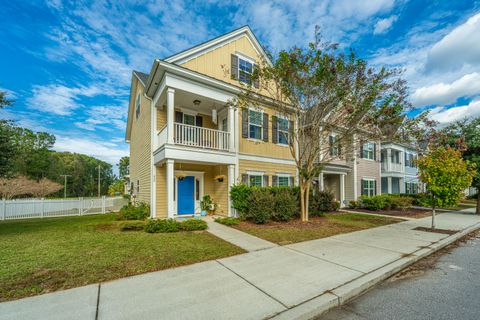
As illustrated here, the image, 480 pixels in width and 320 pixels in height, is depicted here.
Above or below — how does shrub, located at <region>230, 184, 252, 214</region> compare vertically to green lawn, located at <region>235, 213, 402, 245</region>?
above

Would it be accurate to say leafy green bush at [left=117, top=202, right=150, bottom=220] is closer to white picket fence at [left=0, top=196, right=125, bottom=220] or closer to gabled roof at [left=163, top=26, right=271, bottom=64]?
white picket fence at [left=0, top=196, right=125, bottom=220]

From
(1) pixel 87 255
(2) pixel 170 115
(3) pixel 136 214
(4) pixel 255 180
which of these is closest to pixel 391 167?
(4) pixel 255 180

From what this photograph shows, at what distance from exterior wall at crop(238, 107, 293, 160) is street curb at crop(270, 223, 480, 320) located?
318 inches

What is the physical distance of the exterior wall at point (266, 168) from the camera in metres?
11.5

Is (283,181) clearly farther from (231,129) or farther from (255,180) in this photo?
(231,129)

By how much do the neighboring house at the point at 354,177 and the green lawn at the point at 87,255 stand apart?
42.3 feet

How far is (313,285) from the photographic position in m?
3.60

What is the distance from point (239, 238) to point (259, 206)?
249 cm

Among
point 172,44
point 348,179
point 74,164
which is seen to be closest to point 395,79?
point 348,179

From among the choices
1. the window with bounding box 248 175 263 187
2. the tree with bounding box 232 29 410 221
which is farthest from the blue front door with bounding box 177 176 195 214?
the tree with bounding box 232 29 410 221

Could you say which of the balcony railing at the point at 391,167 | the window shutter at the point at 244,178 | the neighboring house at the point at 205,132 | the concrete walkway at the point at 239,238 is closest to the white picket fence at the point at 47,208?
the neighboring house at the point at 205,132

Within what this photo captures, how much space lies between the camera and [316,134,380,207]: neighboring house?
1709cm

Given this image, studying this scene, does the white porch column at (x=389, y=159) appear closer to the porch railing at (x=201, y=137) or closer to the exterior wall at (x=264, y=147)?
the exterior wall at (x=264, y=147)

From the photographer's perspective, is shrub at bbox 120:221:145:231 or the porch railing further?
the porch railing
